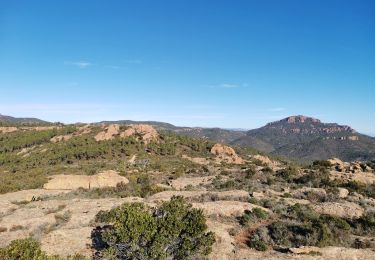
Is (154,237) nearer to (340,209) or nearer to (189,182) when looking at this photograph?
(340,209)

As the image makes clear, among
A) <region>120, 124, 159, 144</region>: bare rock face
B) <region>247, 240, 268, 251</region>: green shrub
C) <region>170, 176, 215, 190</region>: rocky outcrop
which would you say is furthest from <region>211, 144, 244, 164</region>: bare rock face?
<region>247, 240, 268, 251</region>: green shrub

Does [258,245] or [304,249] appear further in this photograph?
[258,245]

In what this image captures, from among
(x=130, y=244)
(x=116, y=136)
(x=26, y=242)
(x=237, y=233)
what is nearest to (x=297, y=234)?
(x=237, y=233)

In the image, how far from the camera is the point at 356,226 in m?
25.8

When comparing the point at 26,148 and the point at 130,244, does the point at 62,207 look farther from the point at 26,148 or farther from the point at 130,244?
the point at 26,148

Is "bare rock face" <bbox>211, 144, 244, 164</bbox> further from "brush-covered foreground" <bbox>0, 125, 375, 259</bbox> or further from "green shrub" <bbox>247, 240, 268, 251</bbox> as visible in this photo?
"green shrub" <bbox>247, 240, 268, 251</bbox>

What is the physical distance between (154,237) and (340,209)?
17905 mm

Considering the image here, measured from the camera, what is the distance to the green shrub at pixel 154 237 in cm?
1852

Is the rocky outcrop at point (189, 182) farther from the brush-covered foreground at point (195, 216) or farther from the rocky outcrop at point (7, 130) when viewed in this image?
the rocky outcrop at point (7, 130)

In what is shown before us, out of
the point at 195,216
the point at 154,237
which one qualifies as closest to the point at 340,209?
the point at 195,216

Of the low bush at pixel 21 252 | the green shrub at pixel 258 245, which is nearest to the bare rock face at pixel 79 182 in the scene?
the green shrub at pixel 258 245

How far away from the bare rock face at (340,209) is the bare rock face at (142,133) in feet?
203

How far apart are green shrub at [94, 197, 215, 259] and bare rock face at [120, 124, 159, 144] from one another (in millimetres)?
68887

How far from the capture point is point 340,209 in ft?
97.3
